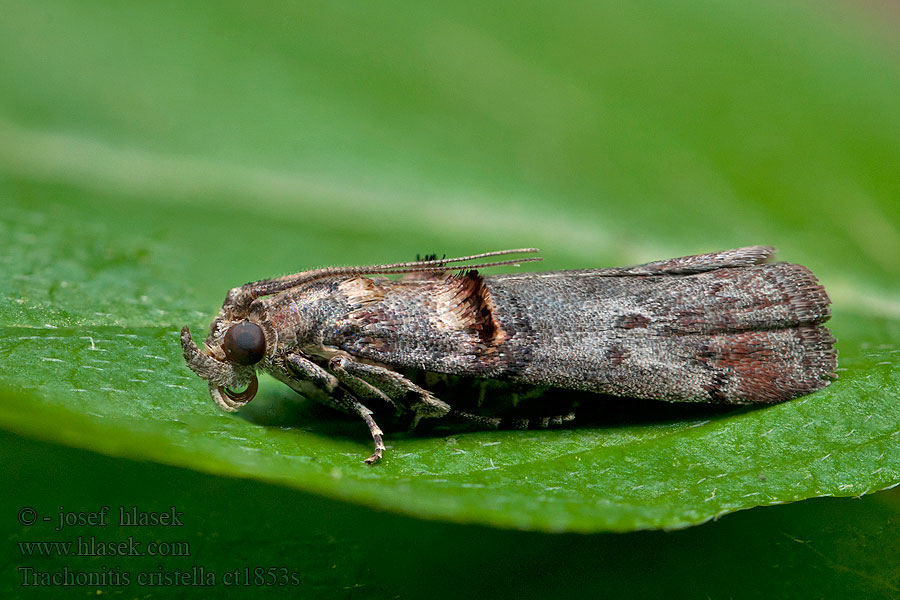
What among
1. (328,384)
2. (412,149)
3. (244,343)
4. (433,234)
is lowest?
(328,384)

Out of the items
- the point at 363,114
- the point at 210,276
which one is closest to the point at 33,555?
the point at 210,276

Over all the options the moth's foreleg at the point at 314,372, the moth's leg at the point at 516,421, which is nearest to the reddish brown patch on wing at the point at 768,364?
the moth's leg at the point at 516,421

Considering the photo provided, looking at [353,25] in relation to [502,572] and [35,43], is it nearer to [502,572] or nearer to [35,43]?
[35,43]

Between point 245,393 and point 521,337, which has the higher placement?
point 521,337

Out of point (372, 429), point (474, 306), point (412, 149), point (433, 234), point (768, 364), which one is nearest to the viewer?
point (372, 429)

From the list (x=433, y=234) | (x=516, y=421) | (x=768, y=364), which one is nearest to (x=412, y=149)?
(x=433, y=234)

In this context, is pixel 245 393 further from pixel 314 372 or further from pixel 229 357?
pixel 314 372

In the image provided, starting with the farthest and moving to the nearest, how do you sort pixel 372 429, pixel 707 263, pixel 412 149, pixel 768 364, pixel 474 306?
pixel 412 149 < pixel 707 263 < pixel 474 306 < pixel 768 364 < pixel 372 429

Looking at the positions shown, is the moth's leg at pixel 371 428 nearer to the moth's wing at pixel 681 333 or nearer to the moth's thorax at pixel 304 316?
the moth's thorax at pixel 304 316

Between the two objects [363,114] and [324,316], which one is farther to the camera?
[363,114]
